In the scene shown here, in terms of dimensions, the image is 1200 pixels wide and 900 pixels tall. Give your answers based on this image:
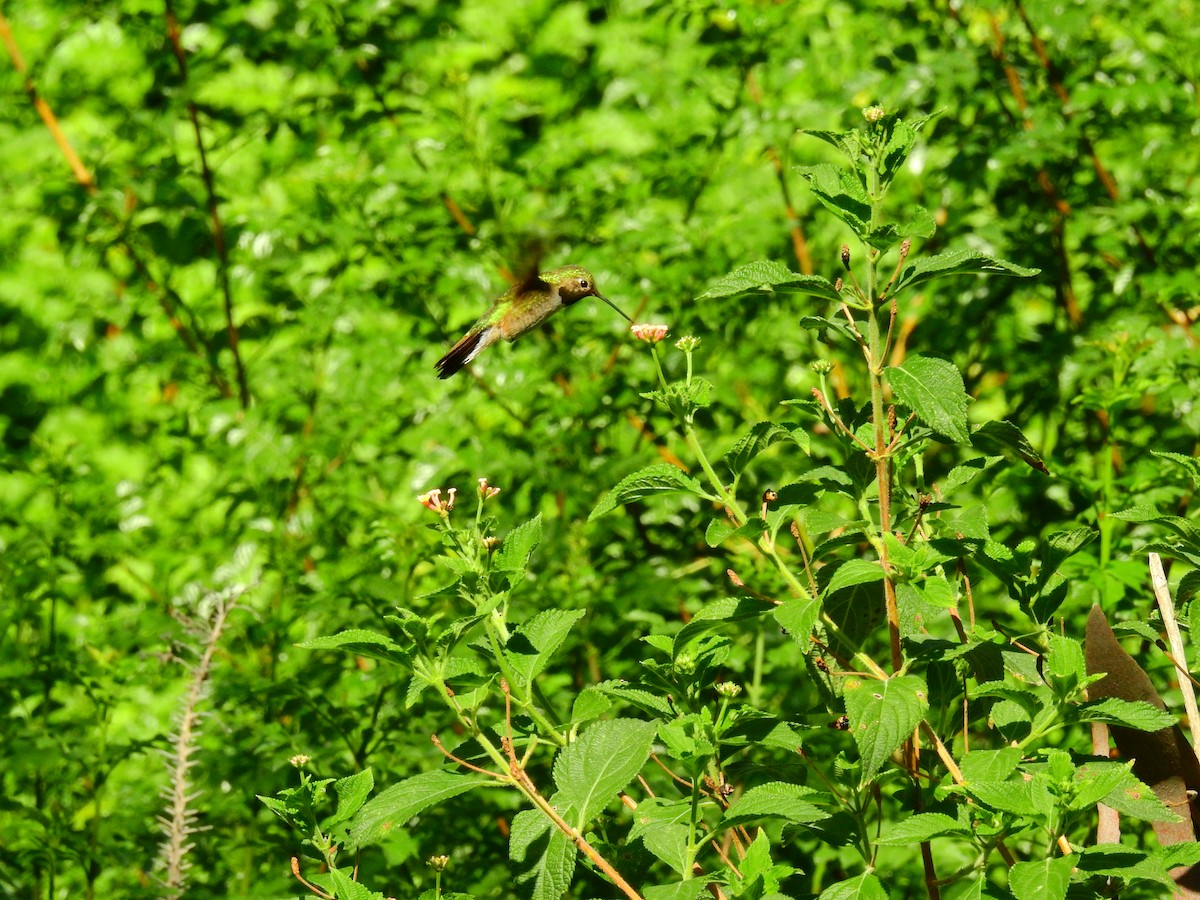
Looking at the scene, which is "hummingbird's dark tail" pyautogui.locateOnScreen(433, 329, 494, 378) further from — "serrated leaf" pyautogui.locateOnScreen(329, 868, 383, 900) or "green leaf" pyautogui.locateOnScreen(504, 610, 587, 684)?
"serrated leaf" pyautogui.locateOnScreen(329, 868, 383, 900)

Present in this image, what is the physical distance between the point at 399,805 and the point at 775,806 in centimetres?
32

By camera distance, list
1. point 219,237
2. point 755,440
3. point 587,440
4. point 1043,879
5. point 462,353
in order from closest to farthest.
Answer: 1. point 1043,879
2. point 755,440
3. point 462,353
4. point 587,440
5. point 219,237

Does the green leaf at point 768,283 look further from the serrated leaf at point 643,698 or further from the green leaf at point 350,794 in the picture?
the green leaf at point 350,794

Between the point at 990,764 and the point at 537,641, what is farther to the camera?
the point at 537,641

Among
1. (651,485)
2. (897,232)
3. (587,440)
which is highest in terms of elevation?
(897,232)

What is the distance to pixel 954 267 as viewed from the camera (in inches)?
40.4

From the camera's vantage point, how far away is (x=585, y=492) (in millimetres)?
2344

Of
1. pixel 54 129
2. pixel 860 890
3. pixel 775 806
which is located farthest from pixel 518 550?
pixel 54 129

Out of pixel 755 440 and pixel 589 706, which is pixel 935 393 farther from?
pixel 589 706

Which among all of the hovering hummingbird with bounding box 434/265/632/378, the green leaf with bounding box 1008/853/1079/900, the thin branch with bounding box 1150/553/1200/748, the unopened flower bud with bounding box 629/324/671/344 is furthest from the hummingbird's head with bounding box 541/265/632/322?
the green leaf with bounding box 1008/853/1079/900

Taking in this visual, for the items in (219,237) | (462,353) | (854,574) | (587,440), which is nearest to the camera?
(854,574)

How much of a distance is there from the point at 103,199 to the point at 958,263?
241 cm

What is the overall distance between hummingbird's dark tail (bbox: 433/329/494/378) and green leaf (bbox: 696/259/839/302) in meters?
0.89

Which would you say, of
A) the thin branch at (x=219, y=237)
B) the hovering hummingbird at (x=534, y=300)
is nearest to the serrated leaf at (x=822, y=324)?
the hovering hummingbird at (x=534, y=300)
